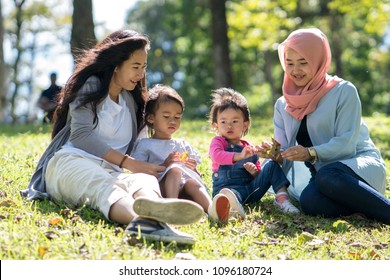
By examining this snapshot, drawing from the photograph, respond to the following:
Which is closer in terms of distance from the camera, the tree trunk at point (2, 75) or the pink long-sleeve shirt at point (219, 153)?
the pink long-sleeve shirt at point (219, 153)

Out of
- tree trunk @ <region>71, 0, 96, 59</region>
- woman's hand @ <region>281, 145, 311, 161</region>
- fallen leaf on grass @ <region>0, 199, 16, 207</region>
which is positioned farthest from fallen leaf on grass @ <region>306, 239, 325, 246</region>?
tree trunk @ <region>71, 0, 96, 59</region>

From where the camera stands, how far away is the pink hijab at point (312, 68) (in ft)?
17.7

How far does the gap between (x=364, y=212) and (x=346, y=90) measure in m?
1.03

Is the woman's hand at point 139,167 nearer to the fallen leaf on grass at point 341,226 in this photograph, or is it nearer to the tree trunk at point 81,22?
the fallen leaf on grass at point 341,226

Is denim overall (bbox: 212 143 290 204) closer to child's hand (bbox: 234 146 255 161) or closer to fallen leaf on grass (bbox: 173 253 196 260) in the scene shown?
child's hand (bbox: 234 146 255 161)

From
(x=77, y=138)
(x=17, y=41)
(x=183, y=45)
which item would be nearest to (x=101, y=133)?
(x=77, y=138)

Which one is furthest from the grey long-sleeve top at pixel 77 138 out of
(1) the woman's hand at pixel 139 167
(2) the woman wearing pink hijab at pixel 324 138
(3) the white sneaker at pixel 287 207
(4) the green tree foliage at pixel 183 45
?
(4) the green tree foliage at pixel 183 45

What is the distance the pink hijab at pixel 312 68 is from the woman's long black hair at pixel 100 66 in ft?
4.10

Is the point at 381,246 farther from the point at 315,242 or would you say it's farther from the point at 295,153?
the point at 295,153

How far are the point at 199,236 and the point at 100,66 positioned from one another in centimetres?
174

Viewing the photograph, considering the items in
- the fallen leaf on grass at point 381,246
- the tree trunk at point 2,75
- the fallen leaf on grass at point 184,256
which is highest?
the tree trunk at point 2,75

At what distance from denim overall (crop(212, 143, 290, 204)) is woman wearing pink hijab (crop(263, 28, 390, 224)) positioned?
0.15 meters

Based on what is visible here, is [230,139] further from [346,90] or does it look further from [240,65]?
[240,65]
